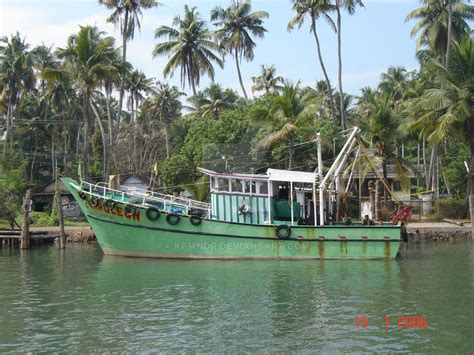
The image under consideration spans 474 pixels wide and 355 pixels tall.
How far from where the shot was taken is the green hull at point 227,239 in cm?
2231

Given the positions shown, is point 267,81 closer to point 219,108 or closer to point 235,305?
point 219,108

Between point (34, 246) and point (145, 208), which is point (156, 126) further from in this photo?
point (145, 208)

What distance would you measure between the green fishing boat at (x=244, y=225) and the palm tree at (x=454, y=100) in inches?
369

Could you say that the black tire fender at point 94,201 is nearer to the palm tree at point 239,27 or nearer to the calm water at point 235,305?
the calm water at point 235,305

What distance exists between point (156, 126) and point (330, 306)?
48002 millimetres

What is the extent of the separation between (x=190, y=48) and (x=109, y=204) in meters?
25.4

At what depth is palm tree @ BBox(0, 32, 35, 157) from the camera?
5050cm

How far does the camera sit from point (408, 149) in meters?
65.4

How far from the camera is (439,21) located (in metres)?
42.5

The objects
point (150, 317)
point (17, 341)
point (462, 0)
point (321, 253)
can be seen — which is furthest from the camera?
point (462, 0)

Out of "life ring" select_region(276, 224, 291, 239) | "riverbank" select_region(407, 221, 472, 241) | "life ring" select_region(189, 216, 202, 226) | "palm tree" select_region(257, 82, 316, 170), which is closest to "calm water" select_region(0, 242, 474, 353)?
"life ring" select_region(276, 224, 291, 239)

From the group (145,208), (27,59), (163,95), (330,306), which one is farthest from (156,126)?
A: (330,306)
